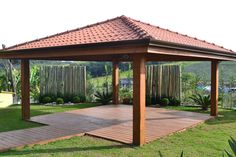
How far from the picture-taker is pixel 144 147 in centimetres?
639

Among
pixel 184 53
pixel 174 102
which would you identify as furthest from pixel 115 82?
pixel 184 53

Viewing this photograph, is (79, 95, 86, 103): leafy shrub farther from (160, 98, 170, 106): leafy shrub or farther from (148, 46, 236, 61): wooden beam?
(148, 46, 236, 61): wooden beam

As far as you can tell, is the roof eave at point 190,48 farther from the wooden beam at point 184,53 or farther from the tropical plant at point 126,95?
the tropical plant at point 126,95

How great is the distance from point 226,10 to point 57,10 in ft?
24.3

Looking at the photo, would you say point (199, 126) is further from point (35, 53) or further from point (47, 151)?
point (35, 53)

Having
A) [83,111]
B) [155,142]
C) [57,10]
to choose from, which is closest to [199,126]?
[155,142]

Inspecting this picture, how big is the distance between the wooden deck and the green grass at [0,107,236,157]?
360 millimetres

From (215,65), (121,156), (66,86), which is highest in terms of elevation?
(215,65)

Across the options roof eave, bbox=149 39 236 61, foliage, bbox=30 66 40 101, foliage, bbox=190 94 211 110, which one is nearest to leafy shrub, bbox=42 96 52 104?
foliage, bbox=30 66 40 101

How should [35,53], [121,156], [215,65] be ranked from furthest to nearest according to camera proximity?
[215,65], [35,53], [121,156]

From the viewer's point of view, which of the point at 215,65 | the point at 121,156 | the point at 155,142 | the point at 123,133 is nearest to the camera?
the point at 121,156

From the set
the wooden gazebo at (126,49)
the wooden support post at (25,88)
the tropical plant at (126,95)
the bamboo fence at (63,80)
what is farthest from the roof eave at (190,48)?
the bamboo fence at (63,80)

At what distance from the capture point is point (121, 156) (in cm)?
572

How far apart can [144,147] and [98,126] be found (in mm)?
2523
